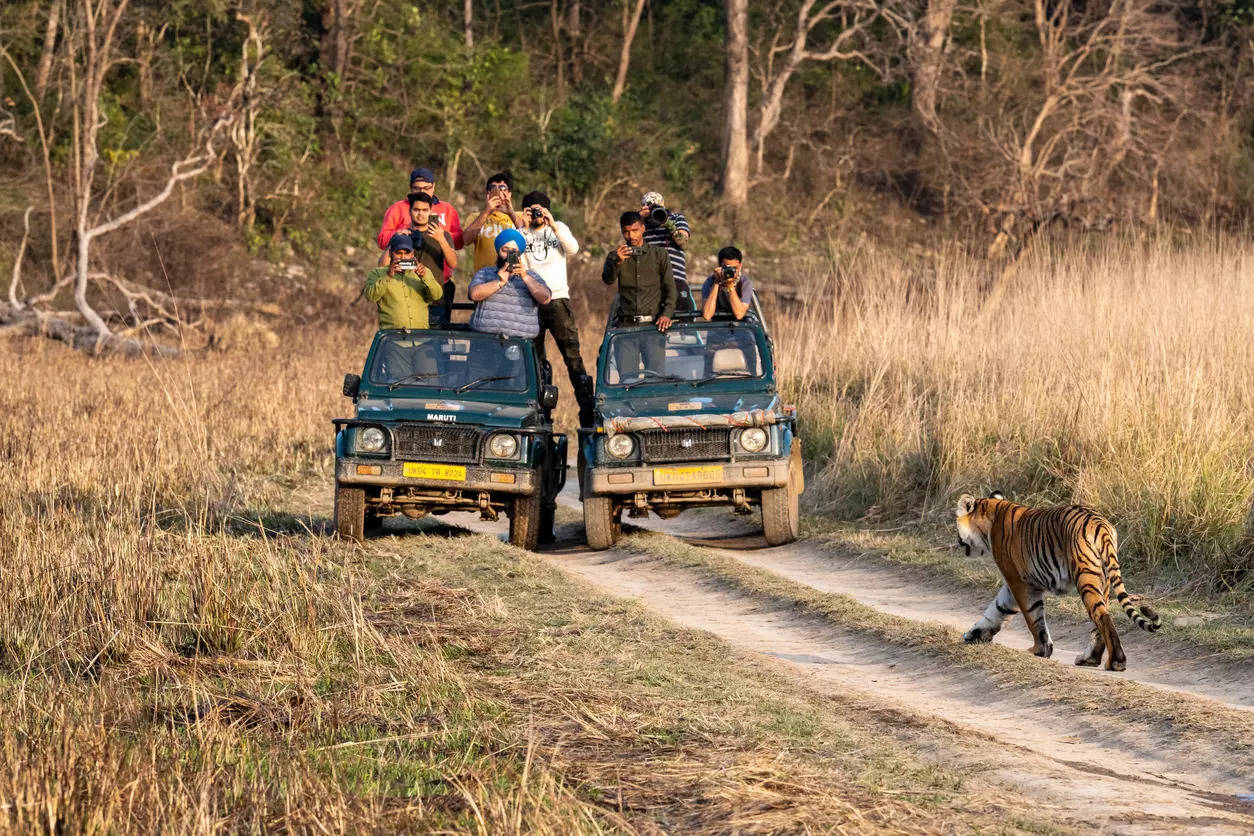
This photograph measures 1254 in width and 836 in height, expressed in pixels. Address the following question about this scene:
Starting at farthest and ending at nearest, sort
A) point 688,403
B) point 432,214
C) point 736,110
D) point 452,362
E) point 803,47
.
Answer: point 803,47 → point 736,110 → point 432,214 → point 452,362 → point 688,403

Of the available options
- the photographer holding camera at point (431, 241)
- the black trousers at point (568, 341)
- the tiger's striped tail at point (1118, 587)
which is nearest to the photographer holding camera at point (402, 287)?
the photographer holding camera at point (431, 241)

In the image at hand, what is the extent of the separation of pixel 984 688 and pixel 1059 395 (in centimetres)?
564

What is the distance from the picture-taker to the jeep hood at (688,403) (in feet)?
Result: 38.6

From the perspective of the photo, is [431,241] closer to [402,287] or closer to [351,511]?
[402,287]

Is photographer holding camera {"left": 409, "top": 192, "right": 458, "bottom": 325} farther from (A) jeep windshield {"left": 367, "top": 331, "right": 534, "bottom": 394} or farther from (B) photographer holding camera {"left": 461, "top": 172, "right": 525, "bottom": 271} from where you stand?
(A) jeep windshield {"left": 367, "top": 331, "right": 534, "bottom": 394}

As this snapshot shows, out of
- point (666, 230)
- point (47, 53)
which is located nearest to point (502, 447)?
point (666, 230)

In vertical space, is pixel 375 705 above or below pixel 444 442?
below

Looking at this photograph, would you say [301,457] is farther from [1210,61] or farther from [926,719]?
[1210,61]

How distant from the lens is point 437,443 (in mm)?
11383

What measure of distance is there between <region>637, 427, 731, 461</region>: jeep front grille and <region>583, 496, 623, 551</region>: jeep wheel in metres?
0.51

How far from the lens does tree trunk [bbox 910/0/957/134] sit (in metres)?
34.6

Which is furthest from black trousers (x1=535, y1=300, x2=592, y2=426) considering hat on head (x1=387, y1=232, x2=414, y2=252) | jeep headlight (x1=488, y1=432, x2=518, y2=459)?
jeep headlight (x1=488, y1=432, x2=518, y2=459)

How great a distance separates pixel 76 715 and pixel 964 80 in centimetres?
3294

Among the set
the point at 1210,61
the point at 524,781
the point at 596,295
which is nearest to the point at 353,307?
the point at 596,295
